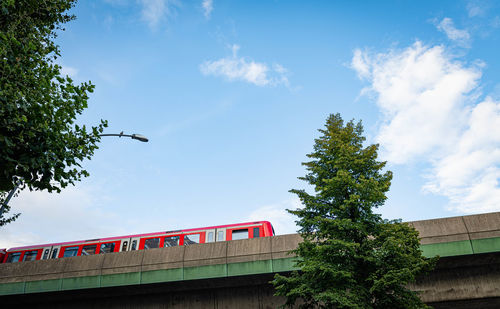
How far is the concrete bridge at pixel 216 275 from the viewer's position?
1248 cm

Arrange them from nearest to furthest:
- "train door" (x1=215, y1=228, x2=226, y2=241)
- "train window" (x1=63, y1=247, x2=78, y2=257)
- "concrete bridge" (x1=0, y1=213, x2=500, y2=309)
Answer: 1. "concrete bridge" (x1=0, y1=213, x2=500, y2=309)
2. "train door" (x1=215, y1=228, x2=226, y2=241)
3. "train window" (x1=63, y1=247, x2=78, y2=257)

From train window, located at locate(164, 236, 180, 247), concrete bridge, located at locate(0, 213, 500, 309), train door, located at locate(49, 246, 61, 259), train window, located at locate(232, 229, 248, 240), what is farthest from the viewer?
train door, located at locate(49, 246, 61, 259)

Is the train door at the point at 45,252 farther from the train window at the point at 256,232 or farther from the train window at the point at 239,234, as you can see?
the train window at the point at 256,232

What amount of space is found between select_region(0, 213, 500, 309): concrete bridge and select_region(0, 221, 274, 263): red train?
4805 mm

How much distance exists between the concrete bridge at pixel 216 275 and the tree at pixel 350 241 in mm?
1782

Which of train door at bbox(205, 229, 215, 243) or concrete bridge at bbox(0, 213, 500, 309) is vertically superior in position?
train door at bbox(205, 229, 215, 243)

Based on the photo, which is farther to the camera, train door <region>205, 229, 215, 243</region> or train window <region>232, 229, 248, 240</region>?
train door <region>205, 229, 215, 243</region>

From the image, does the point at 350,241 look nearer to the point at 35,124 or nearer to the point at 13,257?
the point at 35,124

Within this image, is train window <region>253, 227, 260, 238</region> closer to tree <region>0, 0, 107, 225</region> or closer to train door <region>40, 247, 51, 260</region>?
tree <region>0, 0, 107, 225</region>

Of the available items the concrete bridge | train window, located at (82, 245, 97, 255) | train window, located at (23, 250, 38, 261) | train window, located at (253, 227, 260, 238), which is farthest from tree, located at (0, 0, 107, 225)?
train window, located at (23, 250, 38, 261)

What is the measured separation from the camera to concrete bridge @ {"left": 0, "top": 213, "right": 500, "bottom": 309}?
1248cm

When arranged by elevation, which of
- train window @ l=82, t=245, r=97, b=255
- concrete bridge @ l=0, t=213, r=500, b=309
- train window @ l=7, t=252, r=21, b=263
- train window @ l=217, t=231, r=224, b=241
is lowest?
concrete bridge @ l=0, t=213, r=500, b=309

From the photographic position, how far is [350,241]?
11.4 metres

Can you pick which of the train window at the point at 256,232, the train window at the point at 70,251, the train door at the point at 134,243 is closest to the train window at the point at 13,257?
the train window at the point at 70,251
